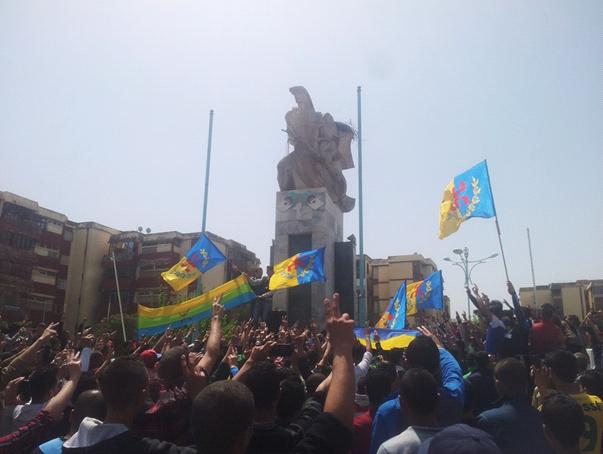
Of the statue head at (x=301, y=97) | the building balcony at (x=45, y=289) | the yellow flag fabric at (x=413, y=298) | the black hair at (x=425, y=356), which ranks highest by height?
the statue head at (x=301, y=97)

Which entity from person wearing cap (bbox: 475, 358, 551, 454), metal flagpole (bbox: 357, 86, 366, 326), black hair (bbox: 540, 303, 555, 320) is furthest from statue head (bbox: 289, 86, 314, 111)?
person wearing cap (bbox: 475, 358, 551, 454)

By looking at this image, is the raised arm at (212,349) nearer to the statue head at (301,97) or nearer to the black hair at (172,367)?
the black hair at (172,367)

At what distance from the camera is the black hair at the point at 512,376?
12.1 feet

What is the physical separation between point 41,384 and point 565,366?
13.7 feet

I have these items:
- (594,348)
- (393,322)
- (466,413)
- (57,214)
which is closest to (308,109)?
(393,322)

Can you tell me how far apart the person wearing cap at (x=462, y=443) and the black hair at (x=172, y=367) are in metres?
2.10

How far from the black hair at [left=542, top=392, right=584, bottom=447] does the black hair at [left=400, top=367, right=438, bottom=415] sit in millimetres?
760

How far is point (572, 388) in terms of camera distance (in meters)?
3.91

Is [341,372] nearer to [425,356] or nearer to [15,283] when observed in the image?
[425,356]

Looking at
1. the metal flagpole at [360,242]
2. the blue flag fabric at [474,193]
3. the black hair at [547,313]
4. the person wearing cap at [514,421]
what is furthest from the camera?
the metal flagpole at [360,242]

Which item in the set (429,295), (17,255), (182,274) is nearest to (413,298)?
(429,295)

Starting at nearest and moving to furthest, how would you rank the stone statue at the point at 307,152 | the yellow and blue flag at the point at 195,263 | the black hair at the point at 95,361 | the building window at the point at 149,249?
1. the black hair at the point at 95,361
2. the yellow and blue flag at the point at 195,263
3. the stone statue at the point at 307,152
4. the building window at the point at 149,249

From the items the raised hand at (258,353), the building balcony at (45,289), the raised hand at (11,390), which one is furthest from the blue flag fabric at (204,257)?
the building balcony at (45,289)

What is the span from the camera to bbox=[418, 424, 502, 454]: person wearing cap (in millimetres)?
1836
